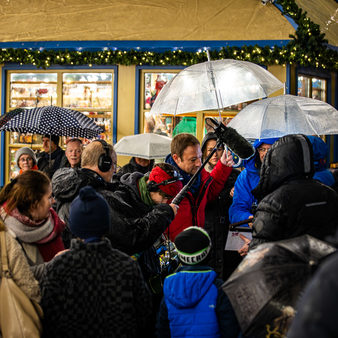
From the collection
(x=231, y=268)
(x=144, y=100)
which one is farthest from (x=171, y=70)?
(x=231, y=268)

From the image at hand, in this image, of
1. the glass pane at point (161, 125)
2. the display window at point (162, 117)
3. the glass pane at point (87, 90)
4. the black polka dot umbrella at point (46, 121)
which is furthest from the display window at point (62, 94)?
the black polka dot umbrella at point (46, 121)

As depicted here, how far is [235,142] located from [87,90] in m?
7.22

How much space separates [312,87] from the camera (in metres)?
10.2

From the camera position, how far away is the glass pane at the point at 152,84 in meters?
9.75

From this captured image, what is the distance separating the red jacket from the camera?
4.07 meters

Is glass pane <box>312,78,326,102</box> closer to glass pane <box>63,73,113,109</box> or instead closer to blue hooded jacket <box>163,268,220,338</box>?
glass pane <box>63,73,113,109</box>

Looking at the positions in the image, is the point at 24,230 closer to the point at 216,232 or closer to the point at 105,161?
the point at 105,161

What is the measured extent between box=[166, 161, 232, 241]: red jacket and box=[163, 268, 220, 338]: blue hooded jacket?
145cm

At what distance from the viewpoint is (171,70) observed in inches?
381

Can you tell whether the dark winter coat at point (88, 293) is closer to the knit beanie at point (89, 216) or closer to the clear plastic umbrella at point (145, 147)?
the knit beanie at point (89, 216)

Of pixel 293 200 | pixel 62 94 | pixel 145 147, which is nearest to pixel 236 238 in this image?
pixel 293 200

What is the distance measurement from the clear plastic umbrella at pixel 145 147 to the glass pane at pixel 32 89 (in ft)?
11.5

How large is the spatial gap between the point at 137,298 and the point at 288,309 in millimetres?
917

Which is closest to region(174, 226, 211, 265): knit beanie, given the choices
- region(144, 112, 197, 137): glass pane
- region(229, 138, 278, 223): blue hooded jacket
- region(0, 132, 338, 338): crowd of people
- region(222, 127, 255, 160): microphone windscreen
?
region(0, 132, 338, 338): crowd of people
